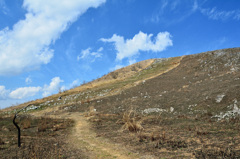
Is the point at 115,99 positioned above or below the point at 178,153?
above

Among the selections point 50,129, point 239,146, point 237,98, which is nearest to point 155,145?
point 239,146

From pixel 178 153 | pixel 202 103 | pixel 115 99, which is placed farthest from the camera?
pixel 115 99

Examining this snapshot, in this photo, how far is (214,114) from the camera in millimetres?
11992

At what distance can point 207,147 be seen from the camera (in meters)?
6.46

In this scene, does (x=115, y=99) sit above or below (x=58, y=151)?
above

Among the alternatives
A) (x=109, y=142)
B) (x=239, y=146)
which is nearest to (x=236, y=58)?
(x=239, y=146)

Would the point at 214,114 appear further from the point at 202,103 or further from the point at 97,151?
the point at 97,151

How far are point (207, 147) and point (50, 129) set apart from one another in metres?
10.9

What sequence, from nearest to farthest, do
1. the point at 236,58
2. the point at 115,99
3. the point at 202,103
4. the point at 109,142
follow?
1. the point at 109,142
2. the point at 202,103
3. the point at 115,99
4. the point at 236,58

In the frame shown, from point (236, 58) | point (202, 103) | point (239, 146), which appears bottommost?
point (239, 146)

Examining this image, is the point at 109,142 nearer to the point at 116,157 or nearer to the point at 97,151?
the point at 97,151

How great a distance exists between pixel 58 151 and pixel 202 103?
1266 centimetres

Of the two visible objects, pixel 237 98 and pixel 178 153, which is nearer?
pixel 178 153

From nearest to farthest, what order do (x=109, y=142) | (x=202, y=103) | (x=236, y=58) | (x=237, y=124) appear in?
(x=109, y=142), (x=237, y=124), (x=202, y=103), (x=236, y=58)
